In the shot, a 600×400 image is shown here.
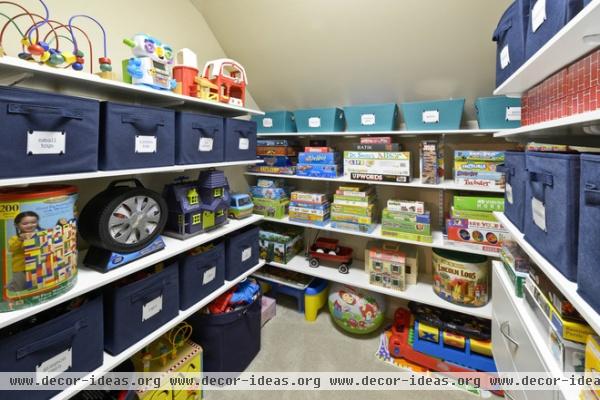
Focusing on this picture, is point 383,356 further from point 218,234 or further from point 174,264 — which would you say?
point 174,264

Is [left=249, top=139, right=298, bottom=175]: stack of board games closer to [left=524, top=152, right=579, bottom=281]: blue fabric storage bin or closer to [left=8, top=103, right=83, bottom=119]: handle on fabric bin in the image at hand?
[left=8, top=103, right=83, bottom=119]: handle on fabric bin

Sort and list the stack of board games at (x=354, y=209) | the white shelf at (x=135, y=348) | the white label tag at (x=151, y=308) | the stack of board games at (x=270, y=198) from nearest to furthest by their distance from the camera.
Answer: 1. the white shelf at (x=135, y=348)
2. the white label tag at (x=151, y=308)
3. the stack of board games at (x=354, y=209)
4. the stack of board games at (x=270, y=198)

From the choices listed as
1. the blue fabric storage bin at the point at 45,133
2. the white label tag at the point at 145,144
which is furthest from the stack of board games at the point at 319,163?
the blue fabric storage bin at the point at 45,133

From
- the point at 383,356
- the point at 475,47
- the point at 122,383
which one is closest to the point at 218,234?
the point at 122,383

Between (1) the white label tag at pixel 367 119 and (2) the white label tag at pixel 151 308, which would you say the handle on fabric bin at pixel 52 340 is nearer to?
(2) the white label tag at pixel 151 308

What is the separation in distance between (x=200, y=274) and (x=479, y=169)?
5.97 ft

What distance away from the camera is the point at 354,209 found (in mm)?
2123

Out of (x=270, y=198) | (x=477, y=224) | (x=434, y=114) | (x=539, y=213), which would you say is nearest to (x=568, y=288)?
(x=539, y=213)

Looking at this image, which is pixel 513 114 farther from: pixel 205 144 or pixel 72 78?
pixel 72 78

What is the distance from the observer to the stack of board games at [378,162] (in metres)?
1.93

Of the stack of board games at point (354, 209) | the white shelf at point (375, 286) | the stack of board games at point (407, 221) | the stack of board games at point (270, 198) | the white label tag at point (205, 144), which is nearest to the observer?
the white label tag at point (205, 144)

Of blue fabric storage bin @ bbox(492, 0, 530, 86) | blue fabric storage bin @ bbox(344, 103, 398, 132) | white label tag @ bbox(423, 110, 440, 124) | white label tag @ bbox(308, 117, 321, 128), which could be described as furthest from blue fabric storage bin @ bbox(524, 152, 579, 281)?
white label tag @ bbox(308, 117, 321, 128)

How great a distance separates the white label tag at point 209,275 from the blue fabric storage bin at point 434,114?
160 centimetres

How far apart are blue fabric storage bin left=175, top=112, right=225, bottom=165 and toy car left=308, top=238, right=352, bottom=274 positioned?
1.16 metres
